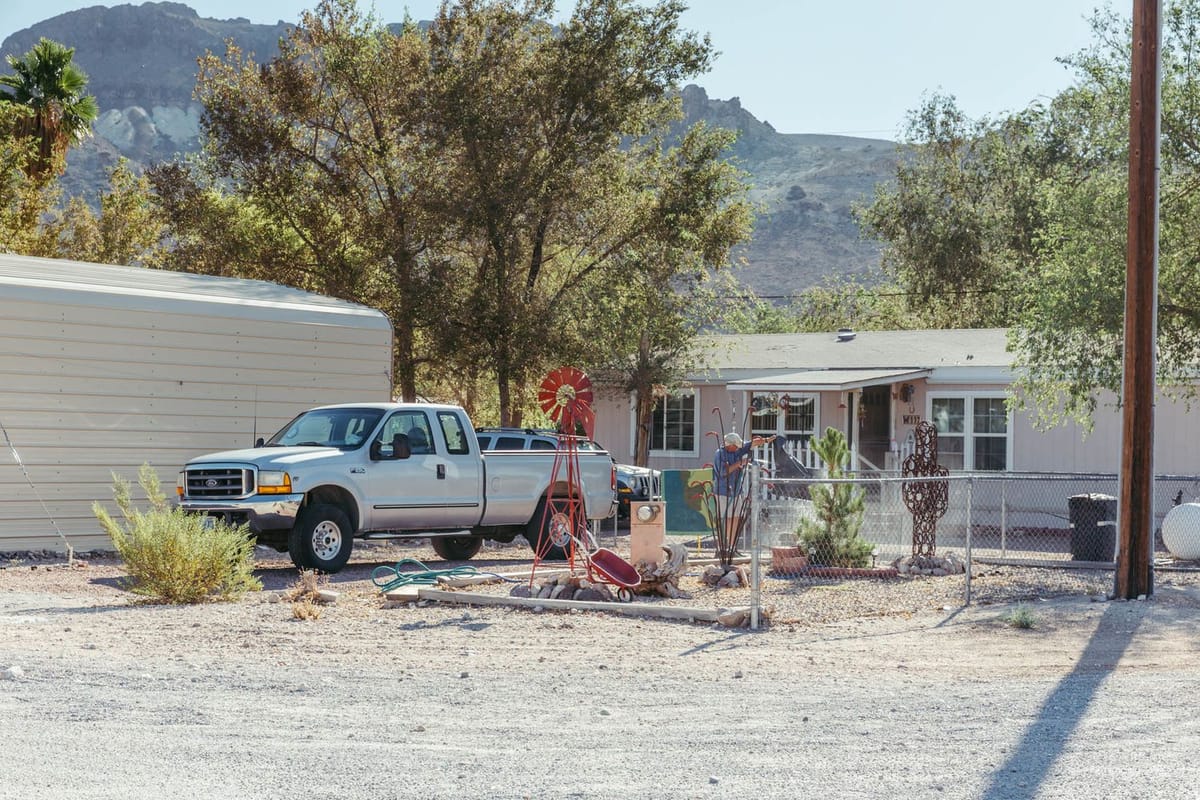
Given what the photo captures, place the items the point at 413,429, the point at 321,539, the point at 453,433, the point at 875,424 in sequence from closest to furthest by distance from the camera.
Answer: the point at 321,539 → the point at 413,429 → the point at 453,433 → the point at 875,424

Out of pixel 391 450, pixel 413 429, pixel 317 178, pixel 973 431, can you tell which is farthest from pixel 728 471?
pixel 317 178

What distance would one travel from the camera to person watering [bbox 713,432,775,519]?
14.6 meters

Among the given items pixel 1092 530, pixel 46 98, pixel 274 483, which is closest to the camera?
pixel 274 483

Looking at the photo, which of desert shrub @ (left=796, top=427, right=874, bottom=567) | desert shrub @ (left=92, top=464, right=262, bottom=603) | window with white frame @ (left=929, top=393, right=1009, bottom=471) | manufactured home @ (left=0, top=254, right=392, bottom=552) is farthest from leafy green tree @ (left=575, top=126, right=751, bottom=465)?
desert shrub @ (left=92, top=464, right=262, bottom=603)

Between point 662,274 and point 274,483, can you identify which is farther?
point 662,274

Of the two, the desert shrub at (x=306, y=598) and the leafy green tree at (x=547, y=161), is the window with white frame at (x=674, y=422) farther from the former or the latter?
the desert shrub at (x=306, y=598)

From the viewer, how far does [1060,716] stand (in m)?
7.21

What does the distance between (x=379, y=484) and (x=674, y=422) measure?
13.0 metres

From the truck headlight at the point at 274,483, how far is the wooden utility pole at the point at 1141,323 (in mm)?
7971

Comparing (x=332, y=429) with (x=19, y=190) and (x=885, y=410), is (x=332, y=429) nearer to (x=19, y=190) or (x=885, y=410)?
(x=885, y=410)

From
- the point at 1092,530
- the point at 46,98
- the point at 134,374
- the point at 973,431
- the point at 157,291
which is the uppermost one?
the point at 46,98

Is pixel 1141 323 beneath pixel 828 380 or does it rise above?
above

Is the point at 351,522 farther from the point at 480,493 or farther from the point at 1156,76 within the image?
the point at 1156,76

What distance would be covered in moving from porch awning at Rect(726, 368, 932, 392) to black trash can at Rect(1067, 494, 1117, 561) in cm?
702
